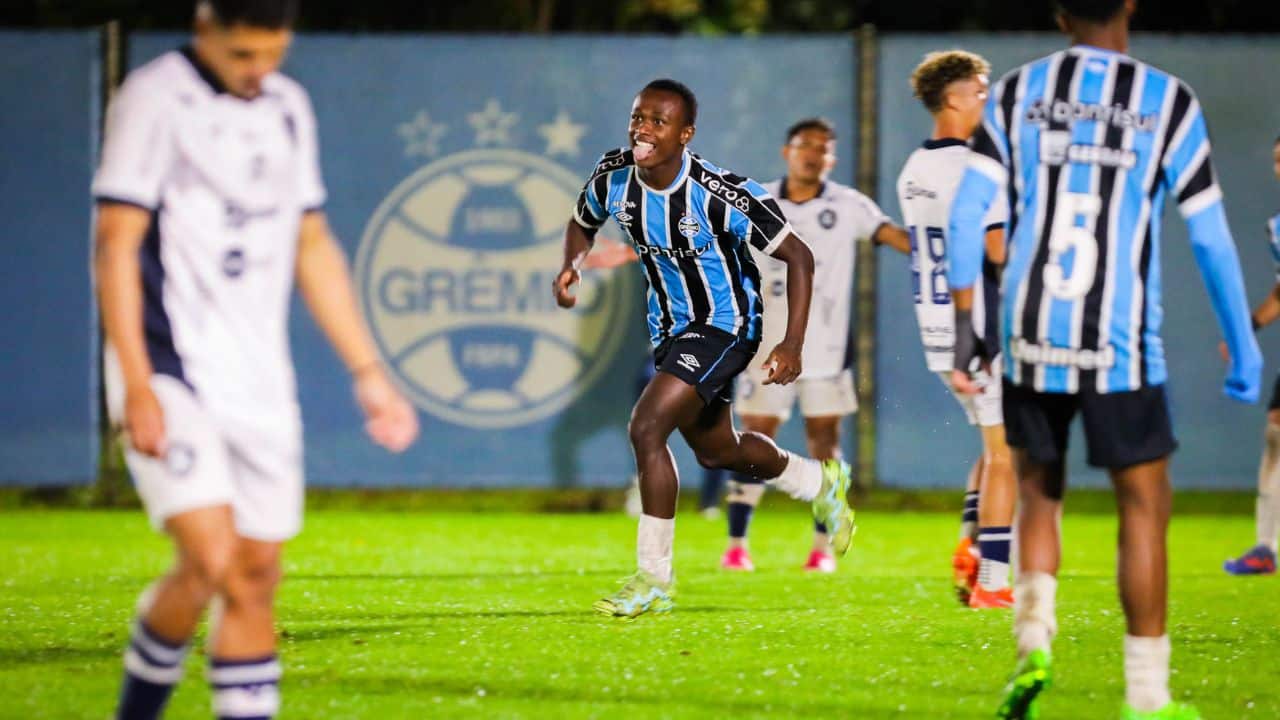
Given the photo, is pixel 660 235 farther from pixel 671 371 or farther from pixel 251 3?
pixel 251 3

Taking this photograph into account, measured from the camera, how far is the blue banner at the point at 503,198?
43.2ft

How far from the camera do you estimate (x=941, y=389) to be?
→ 1325 cm

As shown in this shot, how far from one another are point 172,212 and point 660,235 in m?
3.71

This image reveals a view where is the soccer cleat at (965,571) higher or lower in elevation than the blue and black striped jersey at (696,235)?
lower

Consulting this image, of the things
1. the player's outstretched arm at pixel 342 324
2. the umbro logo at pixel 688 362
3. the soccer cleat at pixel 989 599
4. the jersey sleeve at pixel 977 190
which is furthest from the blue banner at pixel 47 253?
the jersey sleeve at pixel 977 190

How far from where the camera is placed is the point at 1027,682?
5.01 meters

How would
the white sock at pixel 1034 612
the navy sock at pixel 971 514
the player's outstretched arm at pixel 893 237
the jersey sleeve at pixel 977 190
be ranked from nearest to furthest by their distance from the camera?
the jersey sleeve at pixel 977 190 < the white sock at pixel 1034 612 < the navy sock at pixel 971 514 < the player's outstretched arm at pixel 893 237

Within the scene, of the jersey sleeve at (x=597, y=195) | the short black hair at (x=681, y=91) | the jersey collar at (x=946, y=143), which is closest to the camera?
the short black hair at (x=681, y=91)

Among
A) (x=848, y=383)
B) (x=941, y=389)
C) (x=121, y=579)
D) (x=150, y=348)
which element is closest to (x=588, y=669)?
(x=150, y=348)

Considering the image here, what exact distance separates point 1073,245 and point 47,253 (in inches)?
387

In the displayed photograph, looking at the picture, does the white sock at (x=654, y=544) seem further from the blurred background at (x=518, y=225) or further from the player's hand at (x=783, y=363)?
the blurred background at (x=518, y=225)

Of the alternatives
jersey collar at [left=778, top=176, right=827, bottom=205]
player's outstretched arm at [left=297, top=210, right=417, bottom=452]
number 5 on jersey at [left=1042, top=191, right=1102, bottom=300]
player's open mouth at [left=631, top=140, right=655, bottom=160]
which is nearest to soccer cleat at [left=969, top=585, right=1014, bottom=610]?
player's open mouth at [left=631, top=140, right=655, bottom=160]

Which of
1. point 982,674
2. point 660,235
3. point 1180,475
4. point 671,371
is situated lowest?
point 1180,475

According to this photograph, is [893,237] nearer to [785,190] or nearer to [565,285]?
[785,190]
